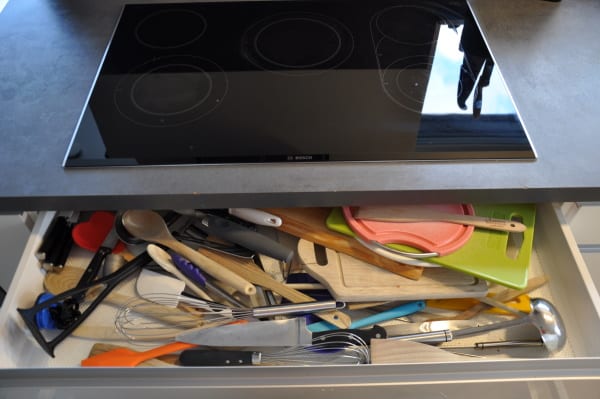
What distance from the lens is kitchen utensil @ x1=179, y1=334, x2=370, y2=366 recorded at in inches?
27.0

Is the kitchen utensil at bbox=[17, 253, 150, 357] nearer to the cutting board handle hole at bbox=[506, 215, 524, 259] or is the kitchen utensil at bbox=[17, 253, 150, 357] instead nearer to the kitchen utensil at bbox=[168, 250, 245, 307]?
the kitchen utensil at bbox=[168, 250, 245, 307]

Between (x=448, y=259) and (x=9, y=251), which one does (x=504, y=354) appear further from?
(x=9, y=251)

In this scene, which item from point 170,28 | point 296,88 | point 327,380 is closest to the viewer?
point 327,380

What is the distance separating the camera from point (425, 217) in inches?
28.5

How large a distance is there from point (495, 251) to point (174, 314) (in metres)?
0.47

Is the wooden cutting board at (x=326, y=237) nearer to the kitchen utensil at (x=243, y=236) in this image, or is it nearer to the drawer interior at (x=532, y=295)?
the kitchen utensil at (x=243, y=236)

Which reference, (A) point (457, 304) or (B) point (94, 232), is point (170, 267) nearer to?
(B) point (94, 232)

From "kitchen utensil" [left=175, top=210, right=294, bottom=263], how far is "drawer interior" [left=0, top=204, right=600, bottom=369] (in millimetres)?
160

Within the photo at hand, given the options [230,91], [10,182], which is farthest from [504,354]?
[10,182]

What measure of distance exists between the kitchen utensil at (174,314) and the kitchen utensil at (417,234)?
12cm

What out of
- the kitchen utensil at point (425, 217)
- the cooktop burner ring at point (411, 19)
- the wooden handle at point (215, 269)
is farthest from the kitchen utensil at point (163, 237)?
the cooktop burner ring at point (411, 19)

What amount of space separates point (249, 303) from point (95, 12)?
621 mm

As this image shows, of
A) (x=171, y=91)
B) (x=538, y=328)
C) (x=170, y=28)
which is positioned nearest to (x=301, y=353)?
(x=538, y=328)

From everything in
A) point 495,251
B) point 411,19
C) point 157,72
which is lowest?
point 495,251
